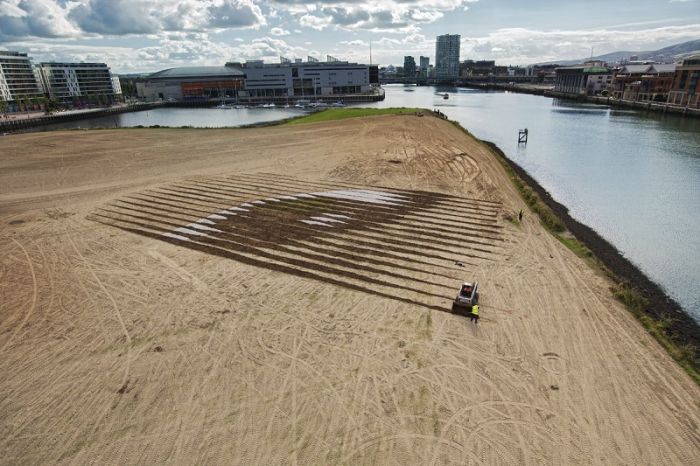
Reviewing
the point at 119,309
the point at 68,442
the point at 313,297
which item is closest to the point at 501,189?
the point at 313,297

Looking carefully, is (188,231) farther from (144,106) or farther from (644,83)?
(144,106)

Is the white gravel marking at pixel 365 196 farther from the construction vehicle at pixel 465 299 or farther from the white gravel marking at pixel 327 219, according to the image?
the construction vehicle at pixel 465 299

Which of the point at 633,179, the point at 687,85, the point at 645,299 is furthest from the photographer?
the point at 687,85

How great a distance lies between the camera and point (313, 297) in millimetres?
13125

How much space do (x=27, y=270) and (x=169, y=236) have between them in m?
5.33

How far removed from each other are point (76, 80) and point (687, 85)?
182058mm

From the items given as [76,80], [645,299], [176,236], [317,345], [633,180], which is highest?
[76,80]

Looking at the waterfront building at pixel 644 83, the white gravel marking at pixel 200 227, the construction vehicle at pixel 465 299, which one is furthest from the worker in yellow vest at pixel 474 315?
the waterfront building at pixel 644 83

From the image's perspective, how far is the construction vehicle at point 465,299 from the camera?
1212cm

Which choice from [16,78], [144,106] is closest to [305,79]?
[144,106]

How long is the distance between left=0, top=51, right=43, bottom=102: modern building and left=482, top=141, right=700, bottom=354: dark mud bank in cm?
14887

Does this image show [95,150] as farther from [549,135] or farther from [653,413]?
[549,135]

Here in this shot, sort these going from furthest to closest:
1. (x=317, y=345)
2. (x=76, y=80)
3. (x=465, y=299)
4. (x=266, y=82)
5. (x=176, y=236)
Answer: (x=76, y=80)
(x=266, y=82)
(x=176, y=236)
(x=465, y=299)
(x=317, y=345)

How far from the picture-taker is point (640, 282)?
52.3ft
